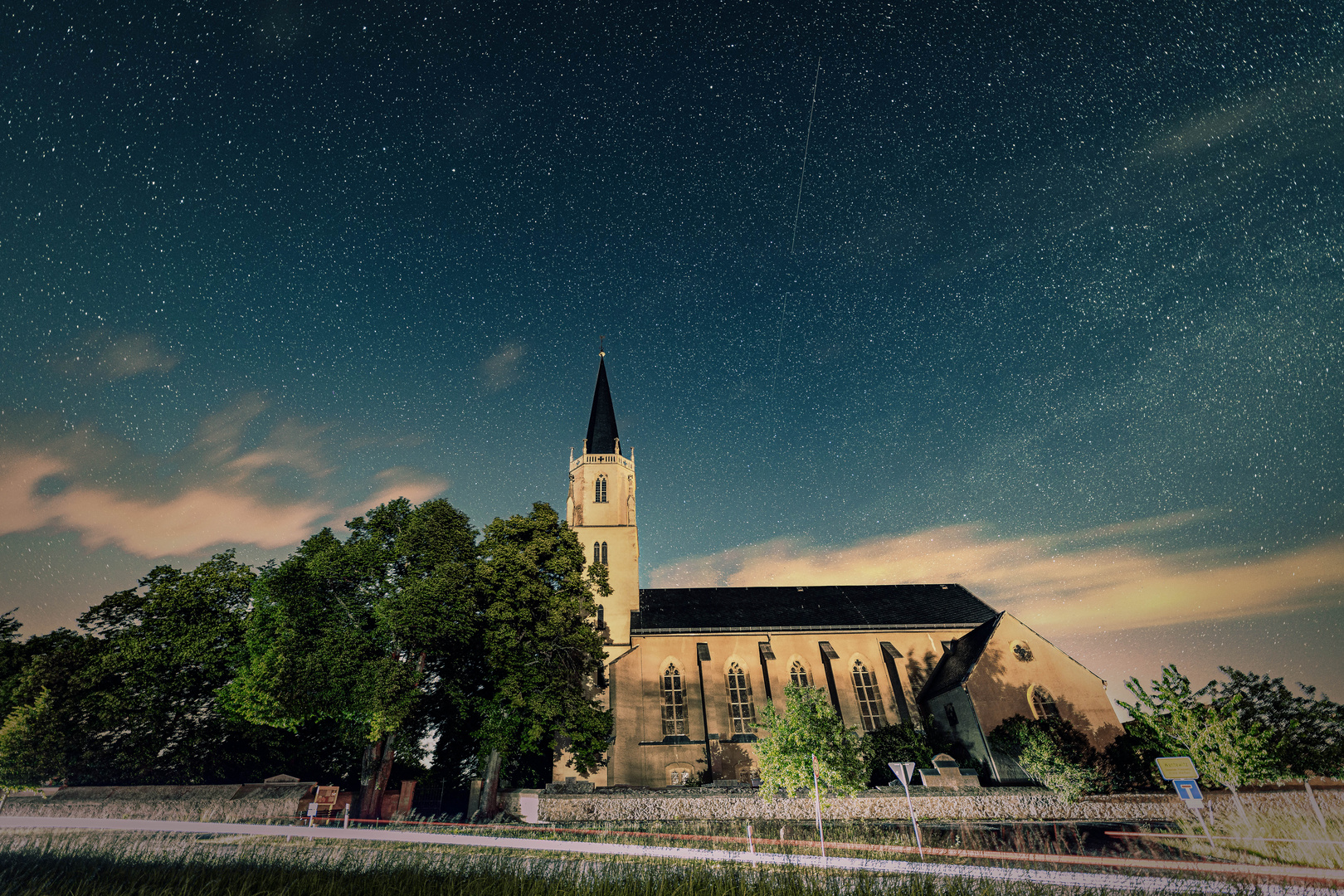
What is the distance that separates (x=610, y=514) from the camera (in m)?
45.3

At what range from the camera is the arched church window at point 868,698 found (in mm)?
39344

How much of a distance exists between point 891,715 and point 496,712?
1095 inches

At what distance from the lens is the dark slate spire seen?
48.0 meters

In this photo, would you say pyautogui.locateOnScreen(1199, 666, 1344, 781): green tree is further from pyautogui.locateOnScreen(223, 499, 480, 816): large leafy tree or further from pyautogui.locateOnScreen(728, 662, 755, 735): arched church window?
pyautogui.locateOnScreen(223, 499, 480, 816): large leafy tree

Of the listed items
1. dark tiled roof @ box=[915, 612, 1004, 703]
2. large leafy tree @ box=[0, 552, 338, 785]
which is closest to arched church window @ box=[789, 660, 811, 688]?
dark tiled roof @ box=[915, 612, 1004, 703]

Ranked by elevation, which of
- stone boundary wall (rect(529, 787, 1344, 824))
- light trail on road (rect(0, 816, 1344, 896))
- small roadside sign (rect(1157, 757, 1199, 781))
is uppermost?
small roadside sign (rect(1157, 757, 1199, 781))

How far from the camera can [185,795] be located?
21.7 m

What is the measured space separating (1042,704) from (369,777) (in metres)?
38.6

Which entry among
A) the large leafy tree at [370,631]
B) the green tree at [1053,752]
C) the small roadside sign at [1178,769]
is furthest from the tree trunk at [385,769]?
the green tree at [1053,752]

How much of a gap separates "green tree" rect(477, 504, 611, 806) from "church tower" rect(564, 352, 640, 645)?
9701 mm

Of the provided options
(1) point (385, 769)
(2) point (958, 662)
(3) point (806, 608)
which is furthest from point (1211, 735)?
(1) point (385, 769)

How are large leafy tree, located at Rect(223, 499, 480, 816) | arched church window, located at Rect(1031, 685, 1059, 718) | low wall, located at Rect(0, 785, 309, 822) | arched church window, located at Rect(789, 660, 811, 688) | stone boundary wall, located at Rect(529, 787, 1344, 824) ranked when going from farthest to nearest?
arched church window, located at Rect(789, 660, 811, 688) → arched church window, located at Rect(1031, 685, 1059, 718) → large leafy tree, located at Rect(223, 499, 480, 816) → stone boundary wall, located at Rect(529, 787, 1344, 824) → low wall, located at Rect(0, 785, 309, 822)

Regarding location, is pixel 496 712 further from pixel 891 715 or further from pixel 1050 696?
pixel 1050 696

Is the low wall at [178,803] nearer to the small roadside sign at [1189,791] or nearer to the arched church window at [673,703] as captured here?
the arched church window at [673,703]
